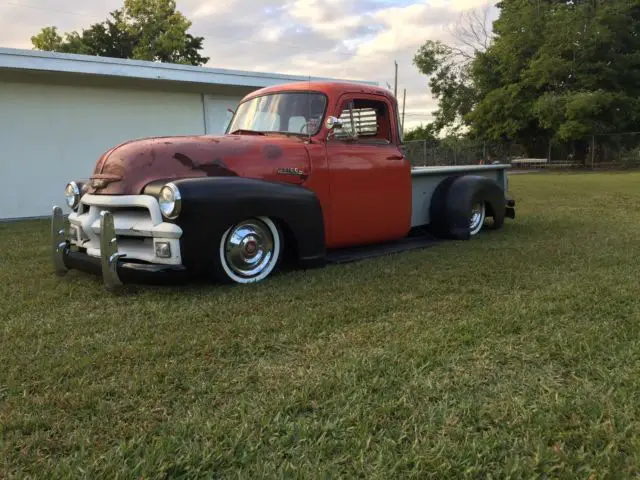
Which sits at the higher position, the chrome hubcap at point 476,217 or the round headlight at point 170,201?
the round headlight at point 170,201

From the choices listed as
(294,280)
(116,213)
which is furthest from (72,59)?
(294,280)

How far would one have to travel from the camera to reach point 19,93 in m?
10.7

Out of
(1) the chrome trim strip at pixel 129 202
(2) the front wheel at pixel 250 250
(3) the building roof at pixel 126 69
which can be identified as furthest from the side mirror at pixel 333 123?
(3) the building roof at pixel 126 69

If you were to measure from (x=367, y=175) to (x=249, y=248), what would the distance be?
1662 millimetres

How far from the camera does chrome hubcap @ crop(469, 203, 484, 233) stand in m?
7.18

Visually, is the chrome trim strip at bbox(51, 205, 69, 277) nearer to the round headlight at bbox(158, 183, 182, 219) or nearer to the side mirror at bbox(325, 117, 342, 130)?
the round headlight at bbox(158, 183, 182, 219)

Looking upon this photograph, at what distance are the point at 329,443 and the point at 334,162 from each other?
141 inches

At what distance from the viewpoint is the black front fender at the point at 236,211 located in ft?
13.4

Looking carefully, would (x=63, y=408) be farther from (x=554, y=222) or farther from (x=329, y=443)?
(x=554, y=222)

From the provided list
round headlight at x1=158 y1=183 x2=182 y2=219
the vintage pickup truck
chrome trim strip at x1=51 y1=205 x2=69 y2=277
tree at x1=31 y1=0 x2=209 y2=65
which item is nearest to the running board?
the vintage pickup truck

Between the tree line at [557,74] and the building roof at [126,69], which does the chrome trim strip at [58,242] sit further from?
the tree line at [557,74]

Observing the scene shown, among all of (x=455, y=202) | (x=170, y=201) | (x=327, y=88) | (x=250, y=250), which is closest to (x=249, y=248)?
(x=250, y=250)

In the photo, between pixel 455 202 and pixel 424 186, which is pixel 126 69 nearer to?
pixel 424 186

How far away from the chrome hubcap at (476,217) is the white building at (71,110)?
301 inches
